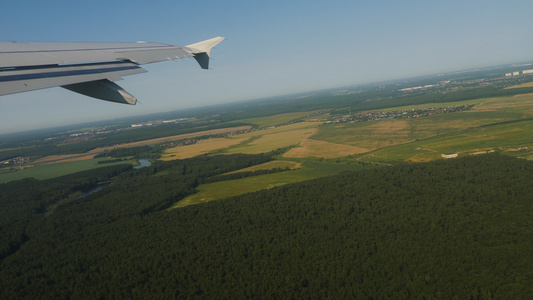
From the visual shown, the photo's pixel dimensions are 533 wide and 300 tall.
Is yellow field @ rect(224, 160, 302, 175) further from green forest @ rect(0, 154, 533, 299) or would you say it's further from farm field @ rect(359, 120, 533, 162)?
green forest @ rect(0, 154, 533, 299)

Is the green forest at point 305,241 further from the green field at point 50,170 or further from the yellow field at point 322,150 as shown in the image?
the green field at point 50,170

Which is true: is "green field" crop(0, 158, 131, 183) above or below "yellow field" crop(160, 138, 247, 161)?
above

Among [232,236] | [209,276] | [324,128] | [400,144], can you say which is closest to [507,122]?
[400,144]

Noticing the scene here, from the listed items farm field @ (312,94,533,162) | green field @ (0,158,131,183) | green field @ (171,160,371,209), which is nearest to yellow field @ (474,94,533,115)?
farm field @ (312,94,533,162)

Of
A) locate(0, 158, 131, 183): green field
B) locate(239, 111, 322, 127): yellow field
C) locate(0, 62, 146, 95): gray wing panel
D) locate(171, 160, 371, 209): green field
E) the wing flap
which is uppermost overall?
locate(0, 62, 146, 95): gray wing panel

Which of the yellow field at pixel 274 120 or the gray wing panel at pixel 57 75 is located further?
the yellow field at pixel 274 120

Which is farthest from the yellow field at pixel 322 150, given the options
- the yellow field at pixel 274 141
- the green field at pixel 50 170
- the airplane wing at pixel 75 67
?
the airplane wing at pixel 75 67

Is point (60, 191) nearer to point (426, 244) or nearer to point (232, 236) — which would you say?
point (232, 236)
